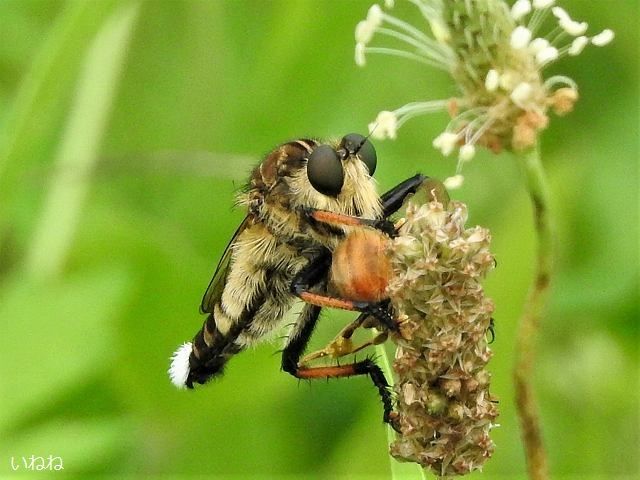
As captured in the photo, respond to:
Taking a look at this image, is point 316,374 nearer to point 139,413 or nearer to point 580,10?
point 139,413

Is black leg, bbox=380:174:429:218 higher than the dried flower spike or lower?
higher

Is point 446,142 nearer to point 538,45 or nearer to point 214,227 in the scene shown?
point 538,45

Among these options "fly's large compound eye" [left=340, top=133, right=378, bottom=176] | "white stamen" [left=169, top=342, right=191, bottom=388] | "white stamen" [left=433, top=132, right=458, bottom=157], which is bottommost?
"white stamen" [left=169, top=342, right=191, bottom=388]

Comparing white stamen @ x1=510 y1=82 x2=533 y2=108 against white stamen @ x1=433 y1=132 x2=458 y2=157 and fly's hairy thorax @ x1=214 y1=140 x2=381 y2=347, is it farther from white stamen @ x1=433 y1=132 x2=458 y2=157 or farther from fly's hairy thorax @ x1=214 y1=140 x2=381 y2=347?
fly's hairy thorax @ x1=214 y1=140 x2=381 y2=347

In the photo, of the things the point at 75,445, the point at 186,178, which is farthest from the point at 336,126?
the point at 75,445

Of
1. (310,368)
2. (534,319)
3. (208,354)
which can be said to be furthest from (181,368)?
(534,319)

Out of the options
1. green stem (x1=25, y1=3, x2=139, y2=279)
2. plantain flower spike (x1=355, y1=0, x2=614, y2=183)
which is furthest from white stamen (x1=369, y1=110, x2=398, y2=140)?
green stem (x1=25, y1=3, x2=139, y2=279)
